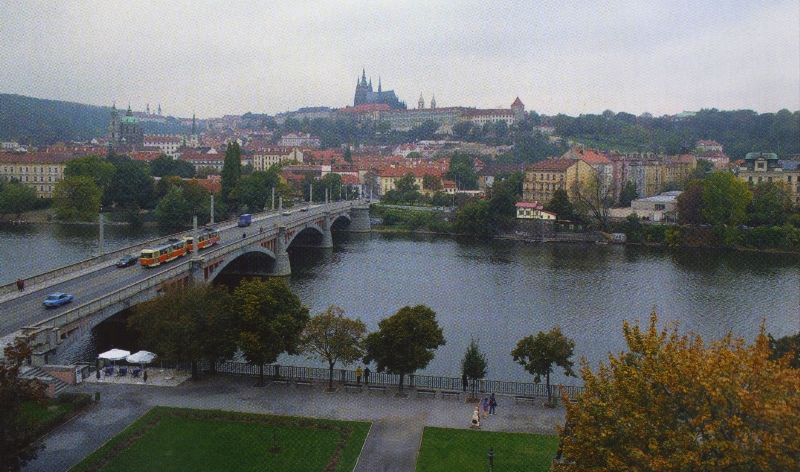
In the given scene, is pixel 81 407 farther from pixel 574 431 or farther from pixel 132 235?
pixel 132 235

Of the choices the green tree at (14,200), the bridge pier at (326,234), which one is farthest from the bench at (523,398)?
the green tree at (14,200)

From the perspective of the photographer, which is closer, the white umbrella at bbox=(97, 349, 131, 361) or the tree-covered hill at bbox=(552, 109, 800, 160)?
the white umbrella at bbox=(97, 349, 131, 361)

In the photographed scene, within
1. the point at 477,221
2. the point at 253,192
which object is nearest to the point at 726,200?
the point at 477,221

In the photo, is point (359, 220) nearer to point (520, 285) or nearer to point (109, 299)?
point (520, 285)

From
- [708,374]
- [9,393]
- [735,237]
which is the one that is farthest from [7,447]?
[735,237]

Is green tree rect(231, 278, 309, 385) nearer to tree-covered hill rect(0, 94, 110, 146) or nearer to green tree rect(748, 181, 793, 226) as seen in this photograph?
green tree rect(748, 181, 793, 226)

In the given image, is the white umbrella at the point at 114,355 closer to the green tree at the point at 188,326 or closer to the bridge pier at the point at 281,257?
the green tree at the point at 188,326

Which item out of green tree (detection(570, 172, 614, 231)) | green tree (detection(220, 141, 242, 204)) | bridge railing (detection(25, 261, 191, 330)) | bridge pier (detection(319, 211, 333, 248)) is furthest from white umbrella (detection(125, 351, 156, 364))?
green tree (detection(570, 172, 614, 231))
